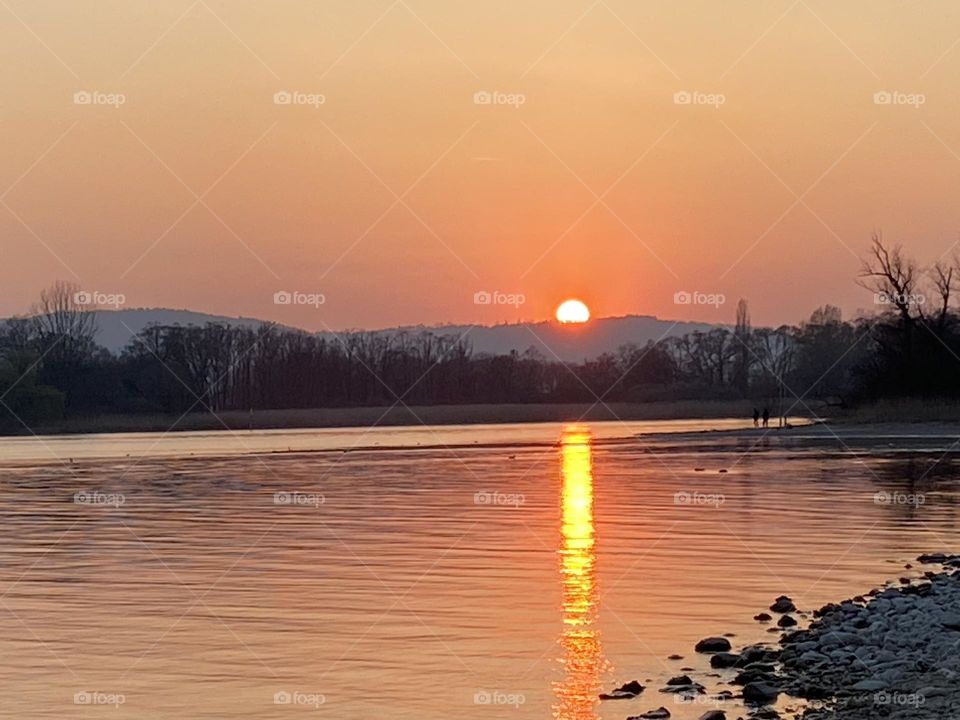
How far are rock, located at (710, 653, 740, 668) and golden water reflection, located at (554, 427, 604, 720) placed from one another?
1.31 m

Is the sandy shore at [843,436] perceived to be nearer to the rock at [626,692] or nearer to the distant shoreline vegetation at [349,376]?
the distant shoreline vegetation at [349,376]

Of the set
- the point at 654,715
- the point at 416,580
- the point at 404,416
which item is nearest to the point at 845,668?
the point at 654,715

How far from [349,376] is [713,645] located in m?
144

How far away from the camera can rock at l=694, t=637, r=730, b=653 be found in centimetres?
1662

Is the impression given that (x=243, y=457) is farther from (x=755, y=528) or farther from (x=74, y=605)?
(x=74, y=605)

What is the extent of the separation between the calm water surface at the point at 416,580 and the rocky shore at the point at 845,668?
413mm

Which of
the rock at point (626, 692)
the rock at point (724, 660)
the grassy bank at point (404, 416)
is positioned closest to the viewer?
the rock at point (626, 692)

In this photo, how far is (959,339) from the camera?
319 ft

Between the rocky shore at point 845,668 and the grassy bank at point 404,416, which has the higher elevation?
the grassy bank at point 404,416

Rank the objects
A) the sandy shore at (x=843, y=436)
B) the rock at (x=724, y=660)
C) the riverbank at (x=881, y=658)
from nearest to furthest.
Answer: the riverbank at (x=881, y=658)
the rock at (x=724, y=660)
the sandy shore at (x=843, y=436)

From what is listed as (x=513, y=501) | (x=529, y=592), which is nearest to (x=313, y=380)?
(x=513, y=501)

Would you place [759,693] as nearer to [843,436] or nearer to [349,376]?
[843,436]

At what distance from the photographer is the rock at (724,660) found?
15828mm

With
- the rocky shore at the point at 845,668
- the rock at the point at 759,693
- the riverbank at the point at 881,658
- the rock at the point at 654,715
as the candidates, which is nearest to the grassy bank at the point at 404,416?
the riverbank at the point at 881,658
